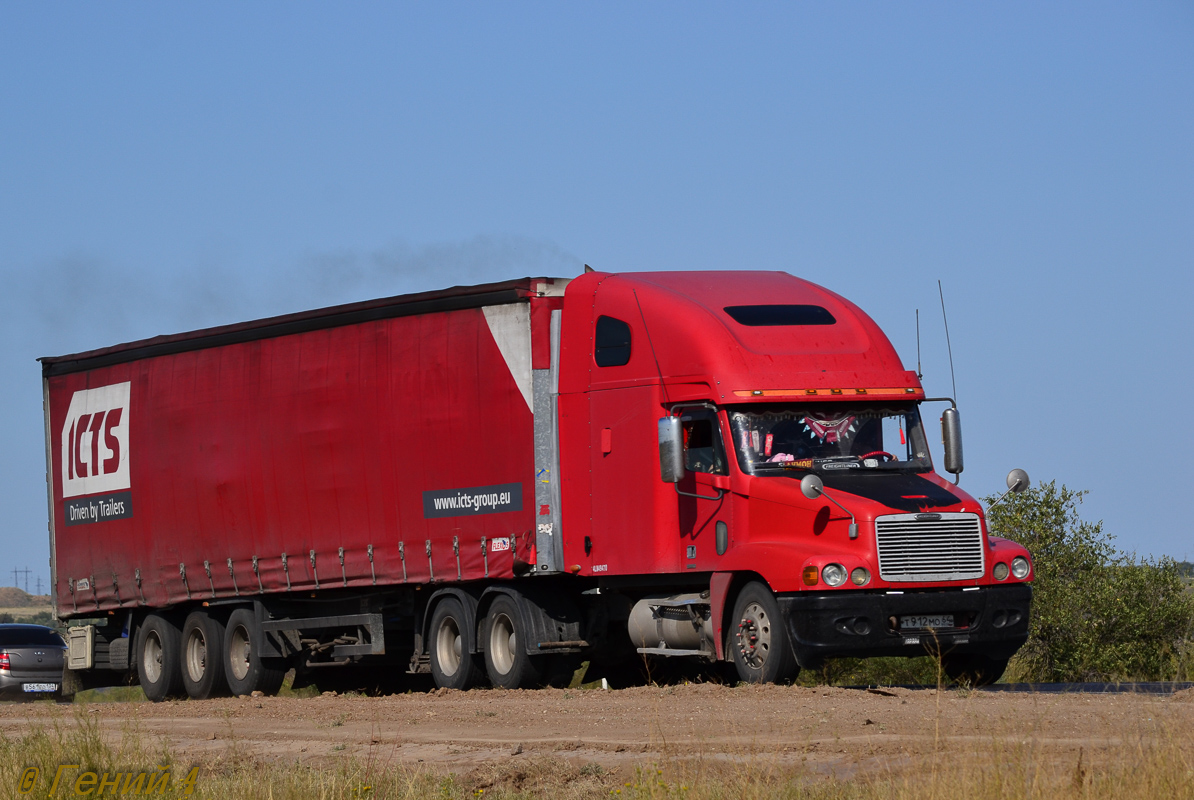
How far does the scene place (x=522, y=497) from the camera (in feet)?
58.7

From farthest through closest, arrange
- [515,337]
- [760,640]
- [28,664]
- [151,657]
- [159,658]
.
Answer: [28,664], [151,657], [159,658], [515,337], [760,640]

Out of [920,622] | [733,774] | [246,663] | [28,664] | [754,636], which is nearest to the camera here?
[733,774]

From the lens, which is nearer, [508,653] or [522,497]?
[522,497]

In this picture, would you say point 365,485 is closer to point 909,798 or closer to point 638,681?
point 638,681

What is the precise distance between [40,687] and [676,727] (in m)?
15.5

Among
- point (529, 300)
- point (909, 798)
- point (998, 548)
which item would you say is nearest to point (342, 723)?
point (529, 300)

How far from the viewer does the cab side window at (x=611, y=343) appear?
17.3 m

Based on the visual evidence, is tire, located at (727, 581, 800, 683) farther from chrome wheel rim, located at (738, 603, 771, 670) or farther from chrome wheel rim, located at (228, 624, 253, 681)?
chrome wheel rim, located at (228, 624, 253, 681)

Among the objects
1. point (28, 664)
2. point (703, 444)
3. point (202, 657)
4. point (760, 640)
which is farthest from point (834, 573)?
point (28, 664)

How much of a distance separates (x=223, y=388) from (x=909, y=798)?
591 inches

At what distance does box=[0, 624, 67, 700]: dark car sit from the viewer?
24703 millimetres

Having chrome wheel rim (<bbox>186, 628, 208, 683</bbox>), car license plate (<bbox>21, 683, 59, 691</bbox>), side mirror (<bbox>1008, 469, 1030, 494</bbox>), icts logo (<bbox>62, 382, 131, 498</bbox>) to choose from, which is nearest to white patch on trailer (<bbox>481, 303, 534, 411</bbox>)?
side mirror (<bbox>1008, 469, 1030, 494</bbox>)

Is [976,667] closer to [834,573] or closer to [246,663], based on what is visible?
[834,573]

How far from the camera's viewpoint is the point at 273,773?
1100cm
